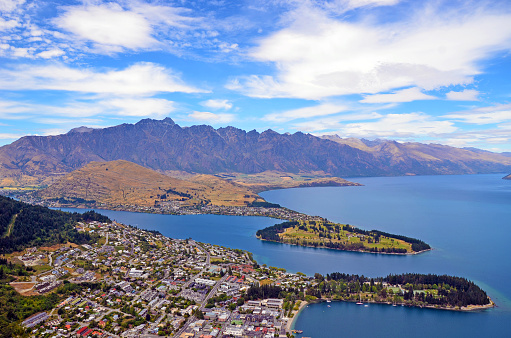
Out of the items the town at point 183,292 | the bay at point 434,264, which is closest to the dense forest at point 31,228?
the town at point 183,292

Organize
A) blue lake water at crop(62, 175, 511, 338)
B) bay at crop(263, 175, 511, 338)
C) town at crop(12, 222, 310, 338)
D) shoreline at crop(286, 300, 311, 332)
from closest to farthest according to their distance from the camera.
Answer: town at crop(12, 222, 310, 338), shoreline at crop(286, 300, 311, 332), bay at crop(263, 175, 511, 338), blue lake water at crop(62, 175, 511, 338)

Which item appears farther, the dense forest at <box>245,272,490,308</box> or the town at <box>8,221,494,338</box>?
the dense forest at <box>245,272,490,308</box>

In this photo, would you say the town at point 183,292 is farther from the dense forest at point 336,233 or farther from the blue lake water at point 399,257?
the dense forest at point 336,233

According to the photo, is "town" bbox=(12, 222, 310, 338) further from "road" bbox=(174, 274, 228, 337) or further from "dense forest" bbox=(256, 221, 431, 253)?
"dense forest" bbox=(256, 221, 431, 253)

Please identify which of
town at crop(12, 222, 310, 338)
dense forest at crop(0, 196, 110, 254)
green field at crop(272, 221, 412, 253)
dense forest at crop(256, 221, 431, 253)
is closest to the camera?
town at crop(12, 222, 310, 338)

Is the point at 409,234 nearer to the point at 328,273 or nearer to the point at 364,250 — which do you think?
the point at 364,250

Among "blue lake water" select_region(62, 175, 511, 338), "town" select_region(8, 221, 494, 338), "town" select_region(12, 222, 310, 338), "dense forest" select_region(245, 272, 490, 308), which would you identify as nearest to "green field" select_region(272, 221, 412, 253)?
"blue lake water" select_region(62, 175, 511, 338)

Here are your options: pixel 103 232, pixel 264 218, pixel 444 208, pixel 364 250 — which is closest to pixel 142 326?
pixel 103 232
